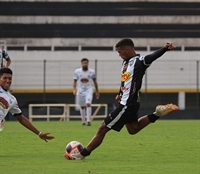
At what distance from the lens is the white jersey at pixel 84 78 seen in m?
23.8

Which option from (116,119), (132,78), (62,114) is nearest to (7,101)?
(116,119)

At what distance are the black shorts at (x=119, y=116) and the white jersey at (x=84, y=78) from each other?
1347cm

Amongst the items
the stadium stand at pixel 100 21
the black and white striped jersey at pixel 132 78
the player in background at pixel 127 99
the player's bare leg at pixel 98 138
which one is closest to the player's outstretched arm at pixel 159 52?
the player in background at pixel 127 99

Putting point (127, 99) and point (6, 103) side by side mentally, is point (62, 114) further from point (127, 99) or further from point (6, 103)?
point (127, 99)

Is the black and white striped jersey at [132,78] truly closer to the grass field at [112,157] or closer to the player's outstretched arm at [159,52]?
the player's outstretched arm at [159,52]

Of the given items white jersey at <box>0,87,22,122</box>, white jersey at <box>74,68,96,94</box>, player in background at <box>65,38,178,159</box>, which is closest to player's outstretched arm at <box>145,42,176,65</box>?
player in background at <box>65,38,178,159</box>

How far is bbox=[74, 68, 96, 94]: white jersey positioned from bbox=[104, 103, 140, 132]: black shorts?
530 inches

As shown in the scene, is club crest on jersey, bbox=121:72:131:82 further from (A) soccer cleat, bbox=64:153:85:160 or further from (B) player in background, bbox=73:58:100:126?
(B) player in background, bbox=73:58:100:126

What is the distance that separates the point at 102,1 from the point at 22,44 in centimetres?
865

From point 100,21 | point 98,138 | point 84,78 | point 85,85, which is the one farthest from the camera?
point 100,21

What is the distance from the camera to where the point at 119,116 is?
33.1ft

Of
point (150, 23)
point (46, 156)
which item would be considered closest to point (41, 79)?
point (150, 23)

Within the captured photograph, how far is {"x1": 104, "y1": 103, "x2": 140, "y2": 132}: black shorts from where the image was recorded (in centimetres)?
1006

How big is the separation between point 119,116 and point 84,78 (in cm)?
1391
